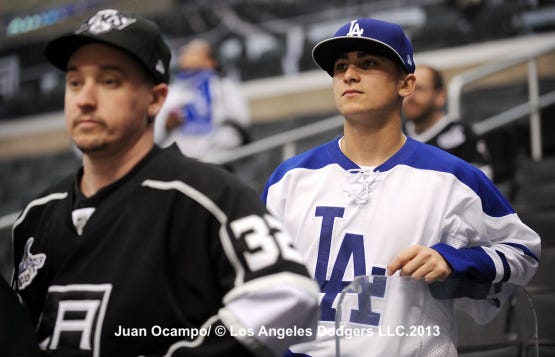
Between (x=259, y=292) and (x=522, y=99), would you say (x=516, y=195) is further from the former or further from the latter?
(x=259, y=292)

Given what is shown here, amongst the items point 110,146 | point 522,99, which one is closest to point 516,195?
point 522,99

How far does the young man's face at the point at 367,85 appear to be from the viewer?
6.49 ft

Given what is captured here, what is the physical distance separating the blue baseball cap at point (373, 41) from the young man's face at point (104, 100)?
0.60 metres

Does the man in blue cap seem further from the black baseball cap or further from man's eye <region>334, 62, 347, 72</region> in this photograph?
the black baseball cap

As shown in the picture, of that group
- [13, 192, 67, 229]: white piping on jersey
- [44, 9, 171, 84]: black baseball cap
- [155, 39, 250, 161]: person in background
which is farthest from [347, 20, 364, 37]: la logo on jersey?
[155, 39, 250, 161]: person in background

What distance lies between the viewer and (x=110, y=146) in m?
1.57

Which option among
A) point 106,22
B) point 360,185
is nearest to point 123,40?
point 106,22

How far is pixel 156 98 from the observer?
166cm

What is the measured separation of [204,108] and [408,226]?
232cm

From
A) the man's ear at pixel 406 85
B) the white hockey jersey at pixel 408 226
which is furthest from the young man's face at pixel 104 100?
the man's ear at pixel 406 85

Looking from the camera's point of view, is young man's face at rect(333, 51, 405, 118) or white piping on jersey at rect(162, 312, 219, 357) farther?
young man's face at rect(333, 51, 405, 118)

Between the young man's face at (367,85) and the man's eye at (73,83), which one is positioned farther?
the young man's face at (367,85)

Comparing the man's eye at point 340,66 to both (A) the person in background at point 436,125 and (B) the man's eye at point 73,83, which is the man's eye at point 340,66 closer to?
(B) the man's eye at point 73,83

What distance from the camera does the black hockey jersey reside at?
1354 mm
